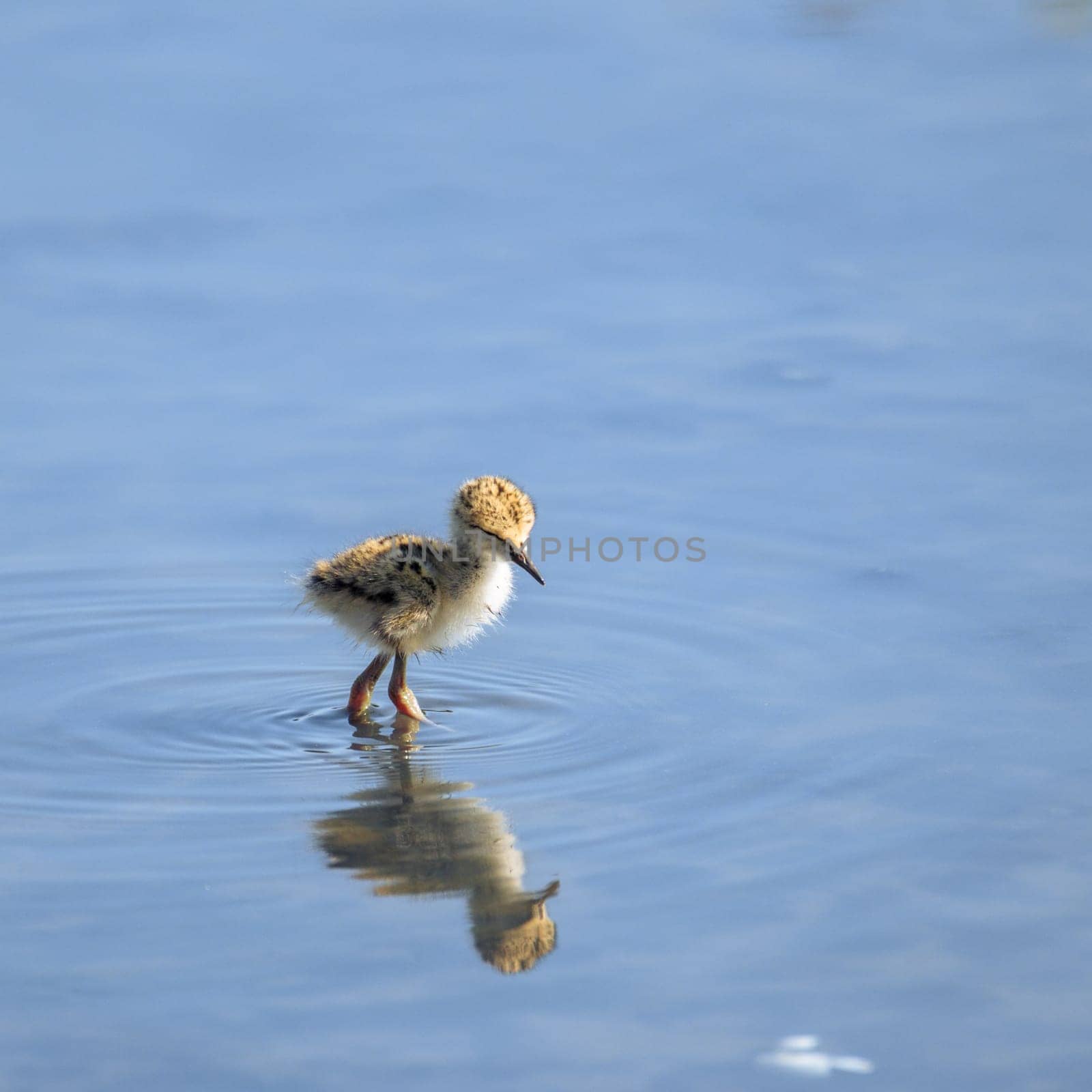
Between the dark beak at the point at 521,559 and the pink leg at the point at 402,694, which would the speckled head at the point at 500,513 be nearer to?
the dark beak at the point at 521,559

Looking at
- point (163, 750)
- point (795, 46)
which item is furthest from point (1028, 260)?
point (163, 750)

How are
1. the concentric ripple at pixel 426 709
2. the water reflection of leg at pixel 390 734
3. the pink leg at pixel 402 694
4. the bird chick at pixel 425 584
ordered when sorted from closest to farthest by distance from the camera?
1. the concentric ripple at pixel 426 709
2. the water reflection of leg at pixel 390 734
3. the pink leg at pixel 402 694
4. the bird chick at pixel 425 584

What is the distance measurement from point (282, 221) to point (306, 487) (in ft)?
6.51

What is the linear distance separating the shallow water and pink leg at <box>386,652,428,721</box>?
0.16 metres

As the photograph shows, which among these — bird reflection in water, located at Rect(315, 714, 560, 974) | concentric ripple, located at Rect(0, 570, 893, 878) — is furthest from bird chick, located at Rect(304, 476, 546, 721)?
bird reflection in water, located at Rect(315, 714, 560, 974)

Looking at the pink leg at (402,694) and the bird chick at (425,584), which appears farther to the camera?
the bird chick at (425,584)

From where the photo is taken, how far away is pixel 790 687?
5.34m

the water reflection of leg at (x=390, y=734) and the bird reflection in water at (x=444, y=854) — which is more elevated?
the water reflection of leg at (x=390, y=734)

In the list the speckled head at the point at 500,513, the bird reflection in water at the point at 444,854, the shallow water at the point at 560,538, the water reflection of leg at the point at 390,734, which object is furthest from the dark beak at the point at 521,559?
the bird reflection in water at the point at 444,854

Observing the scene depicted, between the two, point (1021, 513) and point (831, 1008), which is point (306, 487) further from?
point (831, 1008)

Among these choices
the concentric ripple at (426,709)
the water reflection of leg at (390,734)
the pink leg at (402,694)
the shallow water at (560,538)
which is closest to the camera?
the shallow water at (560,538)

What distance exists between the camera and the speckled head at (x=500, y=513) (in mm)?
5566

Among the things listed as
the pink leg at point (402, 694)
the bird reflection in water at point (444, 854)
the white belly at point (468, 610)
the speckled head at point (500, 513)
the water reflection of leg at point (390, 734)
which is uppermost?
the speckled head at point (500, 513)

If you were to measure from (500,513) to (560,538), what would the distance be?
2.75 feet
